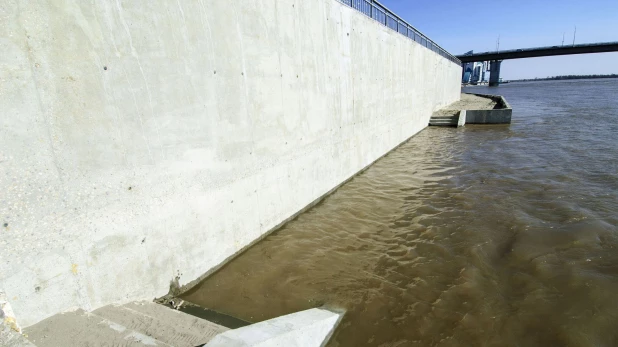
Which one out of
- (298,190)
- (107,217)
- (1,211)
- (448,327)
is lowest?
(448,327)

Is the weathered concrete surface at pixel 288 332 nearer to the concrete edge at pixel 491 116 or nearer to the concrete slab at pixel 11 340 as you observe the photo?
the concrete slab at pixel 11 340

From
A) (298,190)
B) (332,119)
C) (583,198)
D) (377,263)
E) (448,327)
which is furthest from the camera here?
(332,119)

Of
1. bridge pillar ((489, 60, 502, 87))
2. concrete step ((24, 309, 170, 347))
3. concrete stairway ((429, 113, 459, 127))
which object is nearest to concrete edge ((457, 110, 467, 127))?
concrete stairway ((429, 113, 459, 127))

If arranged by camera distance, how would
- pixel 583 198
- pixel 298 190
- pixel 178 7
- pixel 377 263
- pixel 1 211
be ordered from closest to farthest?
pixel 1 211 < pixel 178 7 < pixel 377 263 < pixel 298 190 < pixel 583 198

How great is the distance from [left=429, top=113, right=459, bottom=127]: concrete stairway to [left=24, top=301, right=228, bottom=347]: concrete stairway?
59.7 feet

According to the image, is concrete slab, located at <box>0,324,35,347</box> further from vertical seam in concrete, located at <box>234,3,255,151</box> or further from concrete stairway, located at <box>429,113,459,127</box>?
concrete stairway, located at <box>429,113,459,127</box>

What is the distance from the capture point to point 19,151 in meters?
2.16

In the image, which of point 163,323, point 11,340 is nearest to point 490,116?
point 163,323

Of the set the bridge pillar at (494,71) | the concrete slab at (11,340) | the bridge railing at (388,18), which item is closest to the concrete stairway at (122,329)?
the concrete slab at (11,340)

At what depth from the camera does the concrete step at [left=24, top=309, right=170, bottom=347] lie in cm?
205

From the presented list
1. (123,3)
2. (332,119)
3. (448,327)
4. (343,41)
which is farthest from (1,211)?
(343,41)

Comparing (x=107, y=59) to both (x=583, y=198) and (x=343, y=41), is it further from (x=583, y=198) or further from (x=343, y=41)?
(x=583, y=198)

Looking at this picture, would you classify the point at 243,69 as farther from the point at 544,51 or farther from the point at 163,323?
the point at 544,51

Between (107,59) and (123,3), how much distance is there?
538mm
